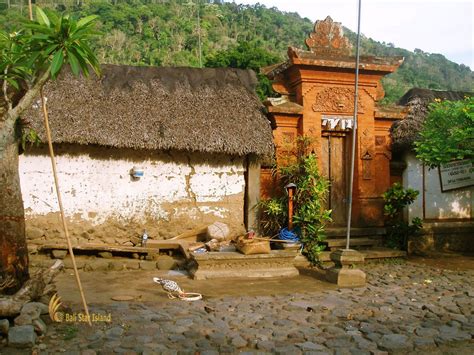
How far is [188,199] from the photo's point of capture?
9.72m

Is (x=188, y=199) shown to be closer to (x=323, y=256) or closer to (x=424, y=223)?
(x=323, y=256)

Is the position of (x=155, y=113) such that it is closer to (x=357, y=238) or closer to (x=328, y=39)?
(x=328, y=39)

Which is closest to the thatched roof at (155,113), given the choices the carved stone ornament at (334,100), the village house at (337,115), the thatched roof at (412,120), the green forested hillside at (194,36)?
the village house at (337,115)

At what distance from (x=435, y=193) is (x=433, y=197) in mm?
116

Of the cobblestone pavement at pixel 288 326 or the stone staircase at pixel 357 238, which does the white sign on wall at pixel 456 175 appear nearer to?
the stone staircase at pixel 357 238

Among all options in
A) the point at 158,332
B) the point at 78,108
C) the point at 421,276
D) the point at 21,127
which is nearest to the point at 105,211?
the point at 78,108

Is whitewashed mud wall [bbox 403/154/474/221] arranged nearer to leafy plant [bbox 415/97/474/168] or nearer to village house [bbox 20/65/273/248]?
leafy plant [bbox 415/97/474/168]

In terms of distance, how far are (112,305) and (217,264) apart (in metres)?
2.69

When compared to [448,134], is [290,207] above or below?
below

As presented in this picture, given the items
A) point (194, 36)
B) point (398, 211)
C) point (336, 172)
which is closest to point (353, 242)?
point (398, 211)

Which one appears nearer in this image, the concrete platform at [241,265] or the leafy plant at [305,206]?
the concrete platform at [241,265]

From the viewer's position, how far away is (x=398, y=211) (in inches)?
405

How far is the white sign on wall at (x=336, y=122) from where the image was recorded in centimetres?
1020

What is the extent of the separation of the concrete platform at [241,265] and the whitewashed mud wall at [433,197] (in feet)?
13.5
